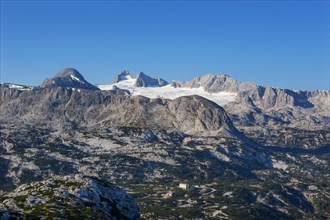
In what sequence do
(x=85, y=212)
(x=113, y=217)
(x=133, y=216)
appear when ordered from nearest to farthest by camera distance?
(x=85, y=212) < (x=113, y=217) < (x=133, y=216)

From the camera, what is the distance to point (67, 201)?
178125 millimetres

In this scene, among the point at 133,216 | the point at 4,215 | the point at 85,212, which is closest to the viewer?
the point at 4,215

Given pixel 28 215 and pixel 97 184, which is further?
pixel 97 184

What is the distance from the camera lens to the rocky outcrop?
16231 cm

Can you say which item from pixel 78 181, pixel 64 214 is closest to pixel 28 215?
pixel 64 214

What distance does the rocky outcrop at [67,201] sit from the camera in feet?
533

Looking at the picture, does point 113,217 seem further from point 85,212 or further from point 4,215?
point 4,215

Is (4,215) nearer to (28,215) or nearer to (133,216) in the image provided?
(28,215)

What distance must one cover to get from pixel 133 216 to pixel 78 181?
24386 millimetres

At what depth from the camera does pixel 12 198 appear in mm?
179000

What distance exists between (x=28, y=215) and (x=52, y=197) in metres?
27.7

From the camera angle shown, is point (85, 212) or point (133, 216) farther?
point (133, 216)

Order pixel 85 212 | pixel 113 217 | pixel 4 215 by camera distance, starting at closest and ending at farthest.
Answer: pixel 4 215, pixel 85 212, pixel 113 217

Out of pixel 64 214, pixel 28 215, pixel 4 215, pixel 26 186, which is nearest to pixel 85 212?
pixel 64 214
